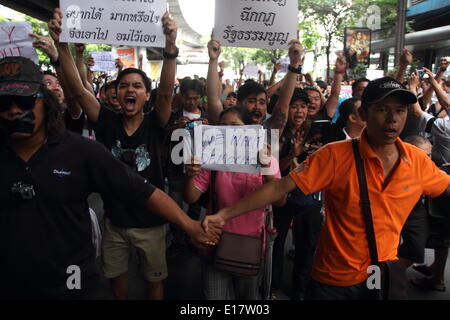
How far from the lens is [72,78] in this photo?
2.76 metres

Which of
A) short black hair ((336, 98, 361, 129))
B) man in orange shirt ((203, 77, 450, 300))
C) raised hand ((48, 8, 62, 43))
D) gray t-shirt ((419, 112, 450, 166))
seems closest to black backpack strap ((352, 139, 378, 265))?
man in orange shirt ((203, 77, 450, 300))

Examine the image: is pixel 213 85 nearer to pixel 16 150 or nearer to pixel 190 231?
pixel 190 231

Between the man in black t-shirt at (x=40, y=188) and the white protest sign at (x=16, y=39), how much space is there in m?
1.43

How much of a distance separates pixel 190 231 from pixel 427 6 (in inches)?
968

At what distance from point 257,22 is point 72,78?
5.78ft

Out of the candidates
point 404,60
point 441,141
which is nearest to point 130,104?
point 441,141

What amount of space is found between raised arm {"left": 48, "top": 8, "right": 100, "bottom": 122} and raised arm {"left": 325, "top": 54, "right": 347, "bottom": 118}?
110 inches

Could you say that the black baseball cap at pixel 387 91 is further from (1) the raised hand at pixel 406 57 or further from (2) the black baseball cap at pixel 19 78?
(1) the raised hand at pixel 406 57

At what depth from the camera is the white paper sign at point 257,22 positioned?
339 cm

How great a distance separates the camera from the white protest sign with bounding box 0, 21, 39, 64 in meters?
2.98

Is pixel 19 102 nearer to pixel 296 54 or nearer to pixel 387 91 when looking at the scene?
pixel 387 91

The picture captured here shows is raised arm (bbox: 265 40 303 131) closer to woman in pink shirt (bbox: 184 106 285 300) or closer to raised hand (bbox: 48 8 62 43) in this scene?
woman in pink shirt (bbox: 184 106 285 300)

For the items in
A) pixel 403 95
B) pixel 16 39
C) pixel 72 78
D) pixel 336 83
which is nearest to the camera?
pixel 403 95
